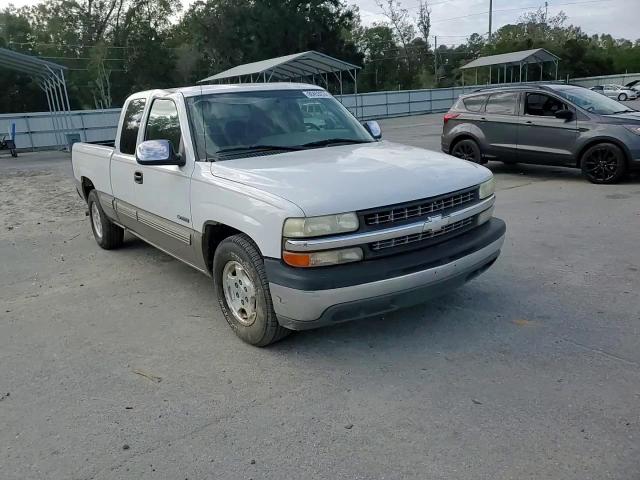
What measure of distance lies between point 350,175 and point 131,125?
118 inches

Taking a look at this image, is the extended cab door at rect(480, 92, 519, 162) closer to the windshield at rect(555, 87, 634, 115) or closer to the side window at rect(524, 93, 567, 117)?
the side window at rect(524, 93, 567, 117)

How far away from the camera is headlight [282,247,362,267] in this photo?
335 centimetres

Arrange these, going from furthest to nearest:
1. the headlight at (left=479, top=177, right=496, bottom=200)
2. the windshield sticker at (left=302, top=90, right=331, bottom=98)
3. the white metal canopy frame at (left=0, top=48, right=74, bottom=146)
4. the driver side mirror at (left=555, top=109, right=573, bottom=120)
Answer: the white metal canopy frame at (left=0, top=48, right=74, bottom=146)
the driver side mirror at (left=555, top=109, right=573, bottom=120)
the windshield sticker at (left=302, top=90, right=331, bottom=98)
the headlight at (left=479, top=177, right=496, bottom=200)

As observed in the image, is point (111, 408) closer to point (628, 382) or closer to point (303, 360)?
point (303, 360)

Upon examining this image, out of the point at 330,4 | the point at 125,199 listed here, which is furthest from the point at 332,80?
the point at 125,199

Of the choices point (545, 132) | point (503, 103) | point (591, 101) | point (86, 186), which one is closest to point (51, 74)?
point (86, 186)

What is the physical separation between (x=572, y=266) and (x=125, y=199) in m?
4.55

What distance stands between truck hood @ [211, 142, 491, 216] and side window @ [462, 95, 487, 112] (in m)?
7.24

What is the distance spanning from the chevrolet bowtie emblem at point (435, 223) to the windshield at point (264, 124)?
1.43 metres

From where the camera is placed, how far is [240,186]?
372 cm

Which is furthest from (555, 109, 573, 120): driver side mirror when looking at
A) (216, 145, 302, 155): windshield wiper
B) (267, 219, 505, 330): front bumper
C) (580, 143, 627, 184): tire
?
(267, 219, 505, 330): front bumper

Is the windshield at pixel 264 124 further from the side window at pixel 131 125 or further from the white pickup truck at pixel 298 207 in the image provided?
the side window at pixel 131 125

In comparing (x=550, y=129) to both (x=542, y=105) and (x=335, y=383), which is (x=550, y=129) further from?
(x=335, y=383)

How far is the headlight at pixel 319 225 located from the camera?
3299 mm
